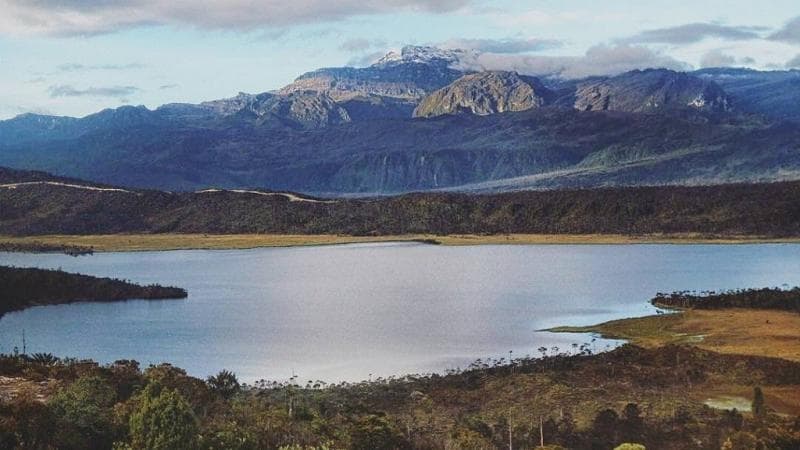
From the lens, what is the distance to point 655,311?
105 meters

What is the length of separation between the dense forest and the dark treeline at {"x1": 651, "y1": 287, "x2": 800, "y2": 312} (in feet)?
97.8

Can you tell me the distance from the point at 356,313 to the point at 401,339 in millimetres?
17328

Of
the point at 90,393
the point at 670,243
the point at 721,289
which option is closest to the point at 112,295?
the point at 721,289

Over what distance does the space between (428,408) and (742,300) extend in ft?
189

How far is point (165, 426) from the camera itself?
3928 centimetres

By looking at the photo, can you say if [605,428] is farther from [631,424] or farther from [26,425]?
[26,425]

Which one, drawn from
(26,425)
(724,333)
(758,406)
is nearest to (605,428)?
(758,406)

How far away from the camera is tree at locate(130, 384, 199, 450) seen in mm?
39156

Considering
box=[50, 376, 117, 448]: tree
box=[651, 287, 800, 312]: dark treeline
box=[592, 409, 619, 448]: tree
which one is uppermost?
box=[50, 376, 117, 448]: tree

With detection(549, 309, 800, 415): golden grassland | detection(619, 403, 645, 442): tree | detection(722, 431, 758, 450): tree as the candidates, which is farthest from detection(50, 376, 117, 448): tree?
detection(549, 309, 800, 415): golden grassland

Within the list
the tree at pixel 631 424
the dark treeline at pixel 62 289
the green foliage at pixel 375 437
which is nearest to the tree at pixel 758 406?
the tree at pixel 631 424

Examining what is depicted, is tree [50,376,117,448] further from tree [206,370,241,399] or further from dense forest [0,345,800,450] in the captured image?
tree [206,370,241,399]

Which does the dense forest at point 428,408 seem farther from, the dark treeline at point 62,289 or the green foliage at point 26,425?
the dark treeline at point 62,289

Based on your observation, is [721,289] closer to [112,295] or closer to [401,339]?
[401,339]
